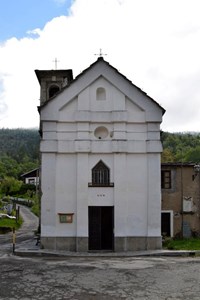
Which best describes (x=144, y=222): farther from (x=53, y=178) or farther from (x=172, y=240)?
(x=53, y=178)

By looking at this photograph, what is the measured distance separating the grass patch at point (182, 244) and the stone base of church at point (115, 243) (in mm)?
999

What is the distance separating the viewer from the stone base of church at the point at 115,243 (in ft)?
69.6

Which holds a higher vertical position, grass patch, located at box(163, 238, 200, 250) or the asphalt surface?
grass patch, located at box(163, 238, 200, 250)

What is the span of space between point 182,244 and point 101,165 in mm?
6056

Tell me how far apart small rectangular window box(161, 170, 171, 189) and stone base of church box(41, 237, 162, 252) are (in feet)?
14.6

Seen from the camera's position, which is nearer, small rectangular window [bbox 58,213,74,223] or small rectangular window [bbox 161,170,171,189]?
small rectangular window [bbox 58,213,74,223]

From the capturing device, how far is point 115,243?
21.3 meters

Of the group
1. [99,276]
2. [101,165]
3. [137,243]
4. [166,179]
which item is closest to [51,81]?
[101,165]

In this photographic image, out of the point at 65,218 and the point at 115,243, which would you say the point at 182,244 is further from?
the point at 65,218

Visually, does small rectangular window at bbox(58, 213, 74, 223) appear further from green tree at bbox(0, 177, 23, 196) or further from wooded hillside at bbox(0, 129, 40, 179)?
wooded hillside at bbox(0, 129, 40, 179)

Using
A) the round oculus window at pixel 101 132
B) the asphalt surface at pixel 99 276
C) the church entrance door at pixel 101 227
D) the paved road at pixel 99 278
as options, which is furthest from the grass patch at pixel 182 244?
the round oculus window at pixel 101 132

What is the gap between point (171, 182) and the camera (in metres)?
25.1

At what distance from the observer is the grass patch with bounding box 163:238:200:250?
2142 cm

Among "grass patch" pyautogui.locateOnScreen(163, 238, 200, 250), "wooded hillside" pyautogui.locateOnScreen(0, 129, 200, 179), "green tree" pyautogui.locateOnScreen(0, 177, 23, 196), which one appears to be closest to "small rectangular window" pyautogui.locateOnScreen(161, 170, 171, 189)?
"grass patch" pyautogui.locateOnScreen(163, 238, 200, 250)
